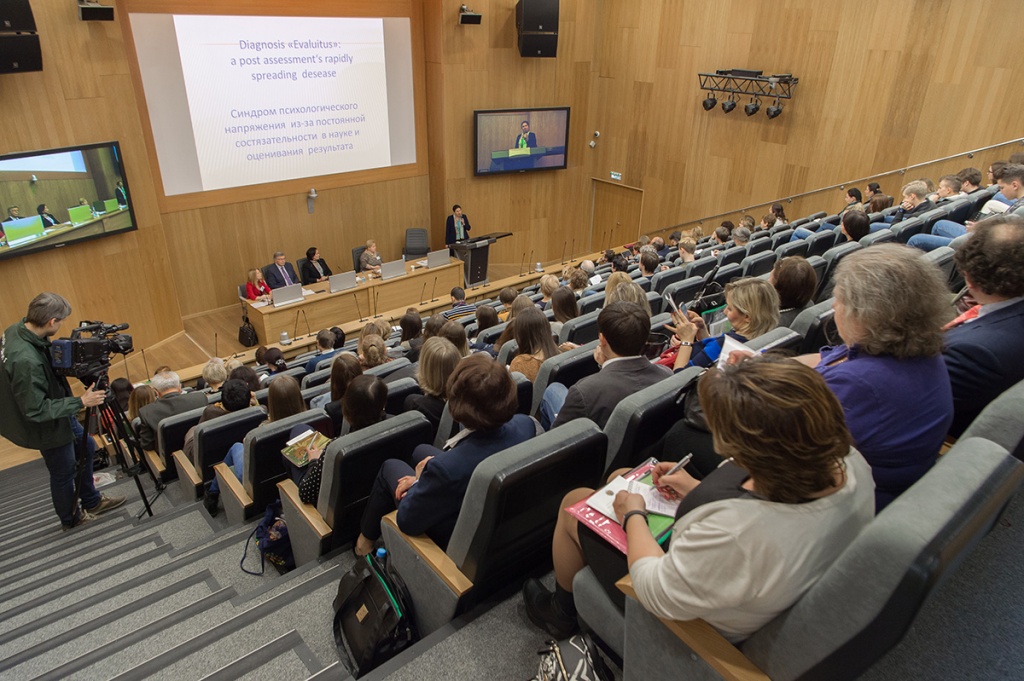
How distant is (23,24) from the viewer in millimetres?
5945

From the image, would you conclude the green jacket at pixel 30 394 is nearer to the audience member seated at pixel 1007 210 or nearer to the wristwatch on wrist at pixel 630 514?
the wristwatch on wrist at pixel 630 514

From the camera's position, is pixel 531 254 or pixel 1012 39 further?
pixel 531 254

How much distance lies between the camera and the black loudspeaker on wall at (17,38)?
5828 millimetres

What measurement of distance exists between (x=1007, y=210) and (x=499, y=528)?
4.81 metres

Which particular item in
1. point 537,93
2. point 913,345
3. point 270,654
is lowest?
point 270,654

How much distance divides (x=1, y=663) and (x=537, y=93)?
10.1 m

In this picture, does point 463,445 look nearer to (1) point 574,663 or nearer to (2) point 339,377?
(1) point 574,663

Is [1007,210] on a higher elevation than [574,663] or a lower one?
higher

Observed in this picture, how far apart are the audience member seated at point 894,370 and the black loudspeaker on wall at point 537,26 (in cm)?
930

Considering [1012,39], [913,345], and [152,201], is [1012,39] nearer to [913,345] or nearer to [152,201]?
[913,345]

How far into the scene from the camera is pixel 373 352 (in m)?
4.26

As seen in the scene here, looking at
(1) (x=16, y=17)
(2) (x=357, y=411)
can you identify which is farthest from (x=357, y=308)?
(2) (x=357, y=411)

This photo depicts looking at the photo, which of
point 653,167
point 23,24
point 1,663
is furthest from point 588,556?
point 653,167

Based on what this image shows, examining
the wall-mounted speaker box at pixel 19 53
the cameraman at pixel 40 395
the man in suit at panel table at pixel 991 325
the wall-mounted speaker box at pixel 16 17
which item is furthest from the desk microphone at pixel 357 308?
the man in suit at panel table at pixel 991 325
